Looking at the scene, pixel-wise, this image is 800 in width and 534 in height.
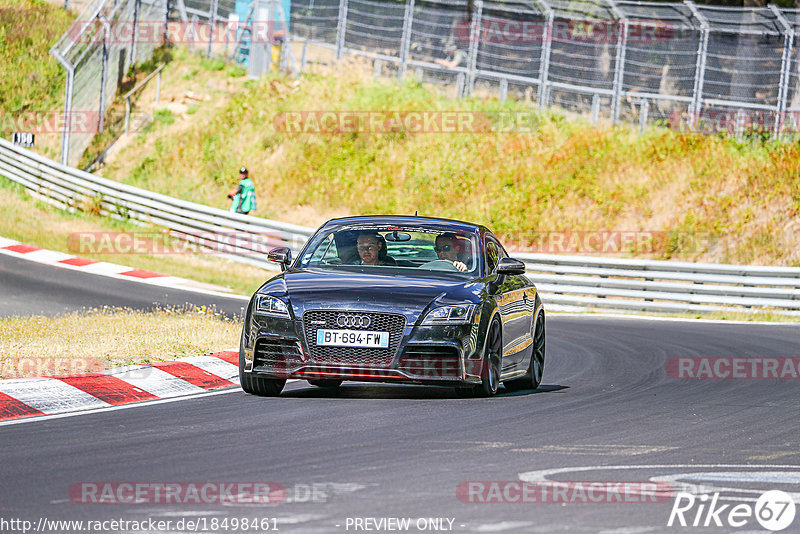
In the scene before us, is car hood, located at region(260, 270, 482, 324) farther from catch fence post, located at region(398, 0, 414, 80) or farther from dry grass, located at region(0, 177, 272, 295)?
catch fence post, located at region(398, 0, 414, 80)

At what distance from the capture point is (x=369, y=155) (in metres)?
35.0

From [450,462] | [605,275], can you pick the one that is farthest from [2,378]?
[605,275]

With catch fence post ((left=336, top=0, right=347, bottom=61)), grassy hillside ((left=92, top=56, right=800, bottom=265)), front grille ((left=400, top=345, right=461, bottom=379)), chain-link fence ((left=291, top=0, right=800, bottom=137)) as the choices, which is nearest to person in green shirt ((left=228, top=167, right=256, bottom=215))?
grassy hillside ((left=92, top=56, right=800, bottom=265))

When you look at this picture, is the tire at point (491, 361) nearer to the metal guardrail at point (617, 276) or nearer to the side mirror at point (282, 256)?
the side mirror at point (282, 256)

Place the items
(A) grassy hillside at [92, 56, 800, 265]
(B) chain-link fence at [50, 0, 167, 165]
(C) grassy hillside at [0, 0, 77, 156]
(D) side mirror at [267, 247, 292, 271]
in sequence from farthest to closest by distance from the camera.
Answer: (C) grassy hillside at [0, 0, 77, 156] < (B) chain-link fence at [50, 0, 167, 165] < (A) grassy hillside at [92, 56, 800, 265] < (D) side mirror at [267, 247, 292, 271]

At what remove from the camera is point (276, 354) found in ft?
32.0

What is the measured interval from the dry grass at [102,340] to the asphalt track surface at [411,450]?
143 cm

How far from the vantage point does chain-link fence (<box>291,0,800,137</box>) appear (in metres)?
28.6

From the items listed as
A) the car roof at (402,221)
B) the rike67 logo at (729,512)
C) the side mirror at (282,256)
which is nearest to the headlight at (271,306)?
the side mirror at (282,256)

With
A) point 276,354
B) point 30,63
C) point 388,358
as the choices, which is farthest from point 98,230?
point 388,358

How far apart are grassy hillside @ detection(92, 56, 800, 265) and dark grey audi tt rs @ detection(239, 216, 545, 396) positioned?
18.3 m

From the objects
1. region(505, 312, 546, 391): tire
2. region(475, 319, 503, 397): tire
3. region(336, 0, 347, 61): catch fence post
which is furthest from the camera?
region(336, 0, 347, 61): catch fence post

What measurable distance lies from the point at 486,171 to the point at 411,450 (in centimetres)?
2591

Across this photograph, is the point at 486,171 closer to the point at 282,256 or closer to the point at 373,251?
the point at 373,251
